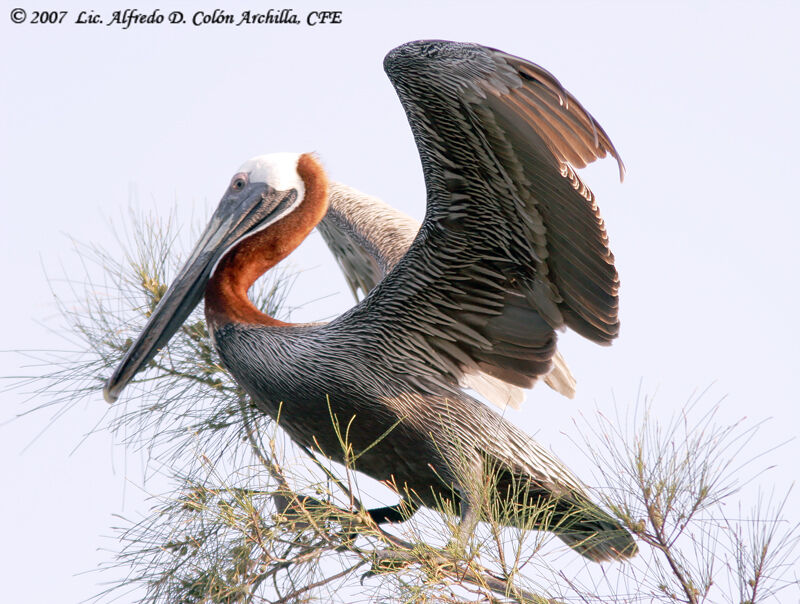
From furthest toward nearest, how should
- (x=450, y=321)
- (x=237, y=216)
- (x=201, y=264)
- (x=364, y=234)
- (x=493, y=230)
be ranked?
(x=364, y=234)
(x=237, y=216)
(x=201, y=264)
(x=450, y=321)
(x=493, y=230)

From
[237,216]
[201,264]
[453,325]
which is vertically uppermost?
[237,216]

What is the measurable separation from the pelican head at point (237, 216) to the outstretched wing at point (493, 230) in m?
0.69

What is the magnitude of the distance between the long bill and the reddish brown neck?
56 mm

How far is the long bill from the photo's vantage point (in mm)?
3889

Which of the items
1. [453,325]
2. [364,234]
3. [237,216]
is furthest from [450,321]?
[364,234]

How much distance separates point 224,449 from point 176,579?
79 cm

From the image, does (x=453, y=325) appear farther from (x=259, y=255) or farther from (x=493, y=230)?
(x=259, y=255)

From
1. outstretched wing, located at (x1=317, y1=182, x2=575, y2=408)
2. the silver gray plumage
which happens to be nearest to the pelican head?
the silver gray plumage

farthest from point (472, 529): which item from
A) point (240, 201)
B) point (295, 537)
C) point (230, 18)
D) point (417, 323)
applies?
point (230, 18)

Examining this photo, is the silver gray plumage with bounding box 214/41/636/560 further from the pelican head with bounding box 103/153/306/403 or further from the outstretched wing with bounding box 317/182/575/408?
the outstretched wing with bounding box 317/182/575/408

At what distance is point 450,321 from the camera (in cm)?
389

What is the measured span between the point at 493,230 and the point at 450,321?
421 mm

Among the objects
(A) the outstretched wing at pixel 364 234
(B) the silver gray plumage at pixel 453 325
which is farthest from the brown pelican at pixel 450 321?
(A) the outstretched wing at pixel 364 234

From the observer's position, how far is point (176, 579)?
3.09 m
